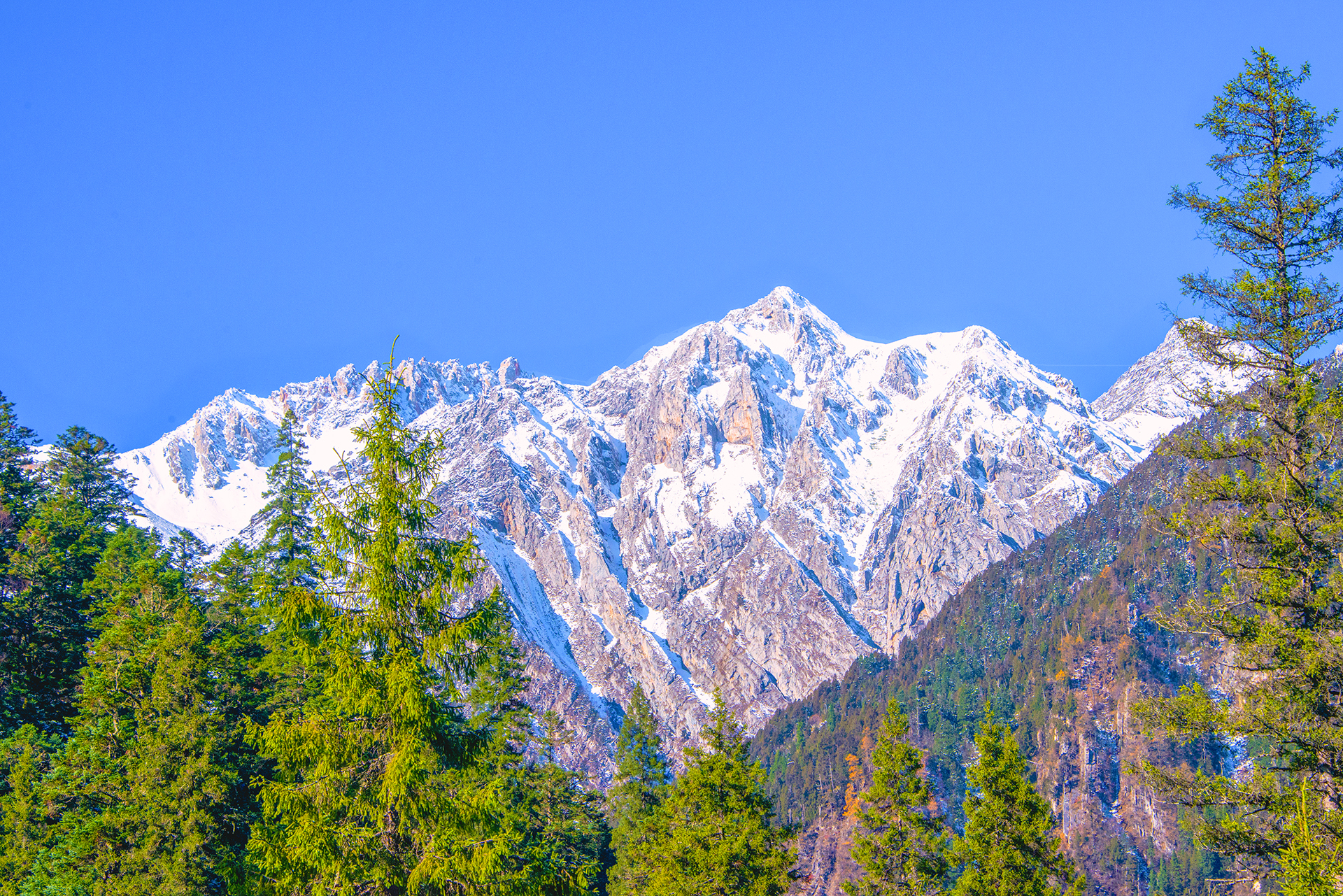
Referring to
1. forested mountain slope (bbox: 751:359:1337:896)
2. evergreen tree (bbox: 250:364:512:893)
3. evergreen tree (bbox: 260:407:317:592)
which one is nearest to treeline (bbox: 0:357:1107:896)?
evergreen tree (bbox: 250:364:512:893)

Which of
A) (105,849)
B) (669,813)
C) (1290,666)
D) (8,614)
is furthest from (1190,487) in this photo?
(8,614)

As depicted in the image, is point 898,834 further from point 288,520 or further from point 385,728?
point 288,520

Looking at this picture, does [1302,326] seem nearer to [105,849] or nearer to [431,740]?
[431,740]

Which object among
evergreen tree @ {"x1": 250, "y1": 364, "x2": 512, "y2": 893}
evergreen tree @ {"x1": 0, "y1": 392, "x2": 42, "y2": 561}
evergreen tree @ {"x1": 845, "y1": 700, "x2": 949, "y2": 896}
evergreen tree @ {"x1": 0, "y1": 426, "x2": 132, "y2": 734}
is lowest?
evergreen tree @ {"x1": 845, "y1": 700, "x2": 949, "y2": 896}

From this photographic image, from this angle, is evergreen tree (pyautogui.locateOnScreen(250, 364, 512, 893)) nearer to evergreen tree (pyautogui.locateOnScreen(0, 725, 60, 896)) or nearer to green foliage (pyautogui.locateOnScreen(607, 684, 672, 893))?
evergreen tree (pyautogui.locateOnScreen(0, 725, 60, 896))

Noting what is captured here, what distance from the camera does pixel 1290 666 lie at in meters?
13.3

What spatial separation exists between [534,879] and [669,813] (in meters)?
16.7

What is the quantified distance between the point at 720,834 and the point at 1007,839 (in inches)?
326

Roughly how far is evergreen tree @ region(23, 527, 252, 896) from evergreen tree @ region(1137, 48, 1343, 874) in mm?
19722

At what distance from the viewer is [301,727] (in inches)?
531

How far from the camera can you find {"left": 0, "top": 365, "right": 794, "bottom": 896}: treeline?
535 inches

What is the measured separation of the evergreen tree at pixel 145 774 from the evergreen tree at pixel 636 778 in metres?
19.4

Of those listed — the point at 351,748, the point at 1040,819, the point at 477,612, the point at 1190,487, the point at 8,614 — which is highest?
the point at 8,614

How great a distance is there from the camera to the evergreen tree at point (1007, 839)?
1002 inches
